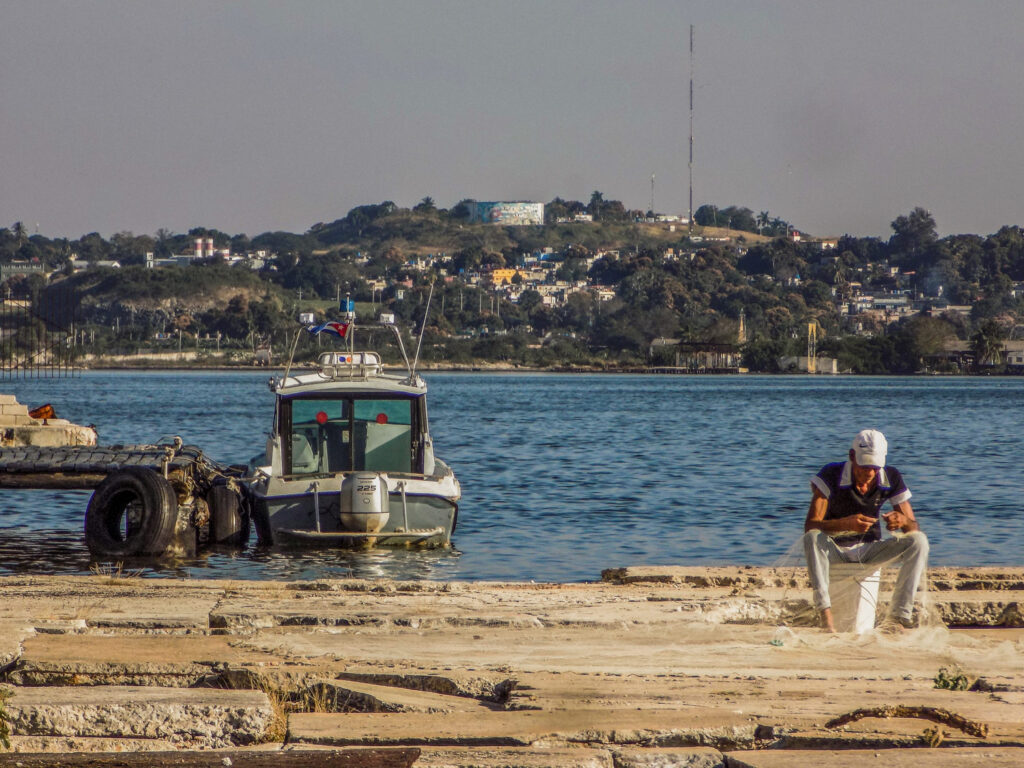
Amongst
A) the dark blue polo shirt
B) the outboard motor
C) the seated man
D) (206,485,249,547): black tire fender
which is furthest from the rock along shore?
(206,485,249,547): black tire fender

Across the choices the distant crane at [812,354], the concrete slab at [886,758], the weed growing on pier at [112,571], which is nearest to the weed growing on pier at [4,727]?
the concrete slab at [886,758]

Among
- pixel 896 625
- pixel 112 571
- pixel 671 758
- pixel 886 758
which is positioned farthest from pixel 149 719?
pixel 112 571

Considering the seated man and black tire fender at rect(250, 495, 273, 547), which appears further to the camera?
black tire fender at rect(250, 495, 273, 547)

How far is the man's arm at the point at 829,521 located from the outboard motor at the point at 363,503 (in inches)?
350

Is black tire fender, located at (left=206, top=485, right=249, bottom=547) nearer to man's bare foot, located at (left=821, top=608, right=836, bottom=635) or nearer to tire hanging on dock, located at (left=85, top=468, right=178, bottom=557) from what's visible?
tire hanging on dock, located at (left=85, top=468, right=178, bottom=557)

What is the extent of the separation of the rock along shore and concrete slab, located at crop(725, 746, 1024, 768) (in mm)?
16

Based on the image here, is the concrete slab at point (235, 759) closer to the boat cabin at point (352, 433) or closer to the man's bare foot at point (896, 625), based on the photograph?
the man's bare foot at point (896, 625)

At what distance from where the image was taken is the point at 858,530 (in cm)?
908

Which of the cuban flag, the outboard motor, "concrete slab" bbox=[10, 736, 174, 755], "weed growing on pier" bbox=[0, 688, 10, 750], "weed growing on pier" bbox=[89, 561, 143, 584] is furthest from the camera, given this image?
the cuban flag

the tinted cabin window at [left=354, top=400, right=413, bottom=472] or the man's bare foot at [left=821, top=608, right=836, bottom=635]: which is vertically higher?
the tinted cabin window at [left=354, top=400, right=413, bottom=472]

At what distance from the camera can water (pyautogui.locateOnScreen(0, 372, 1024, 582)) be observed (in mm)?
18516

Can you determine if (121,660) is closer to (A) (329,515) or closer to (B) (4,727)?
(B) (4,727)

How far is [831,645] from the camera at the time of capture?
864 cm

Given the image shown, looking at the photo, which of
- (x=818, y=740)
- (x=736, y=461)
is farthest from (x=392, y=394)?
(x=736, y=461)
